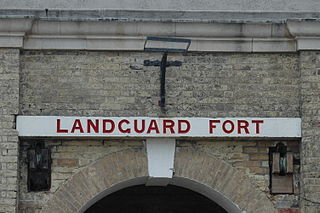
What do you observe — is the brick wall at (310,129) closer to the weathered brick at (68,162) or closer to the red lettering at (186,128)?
the red lettering at (186,128)

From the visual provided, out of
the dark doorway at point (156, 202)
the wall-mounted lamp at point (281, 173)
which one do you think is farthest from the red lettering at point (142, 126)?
the dark doorway at point (156, 202)

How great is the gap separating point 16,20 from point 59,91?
0.98 meters

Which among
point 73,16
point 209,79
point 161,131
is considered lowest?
point 161,131

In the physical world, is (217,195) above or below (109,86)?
below

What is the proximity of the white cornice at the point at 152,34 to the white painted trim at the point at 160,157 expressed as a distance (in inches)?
45.6

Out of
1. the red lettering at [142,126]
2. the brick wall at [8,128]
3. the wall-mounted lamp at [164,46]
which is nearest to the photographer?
the wall-mounted lamp at [164,46]

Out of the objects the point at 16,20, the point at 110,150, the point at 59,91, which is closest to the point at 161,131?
the point at 110,150

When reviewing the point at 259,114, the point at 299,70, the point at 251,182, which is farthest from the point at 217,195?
the point at 299,70

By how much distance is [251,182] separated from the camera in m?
10.7

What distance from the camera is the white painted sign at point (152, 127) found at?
10562 millimetres

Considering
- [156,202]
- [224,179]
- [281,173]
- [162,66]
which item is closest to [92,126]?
[162,66]

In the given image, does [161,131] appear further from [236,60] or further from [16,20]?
[16,20]

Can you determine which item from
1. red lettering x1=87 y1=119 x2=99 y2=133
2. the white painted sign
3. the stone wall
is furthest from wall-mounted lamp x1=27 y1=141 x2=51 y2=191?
red lettering x1=87 y1=119 x2=99 y2=133

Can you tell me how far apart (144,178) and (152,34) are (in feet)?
5.68
